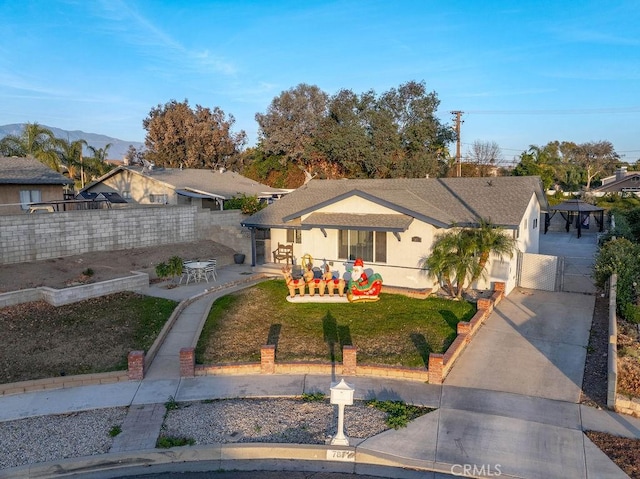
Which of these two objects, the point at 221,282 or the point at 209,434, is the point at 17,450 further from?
the point at 221,282

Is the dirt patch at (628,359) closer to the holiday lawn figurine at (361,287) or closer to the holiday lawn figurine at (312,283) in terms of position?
the holiday lawn figurine at (361,287)

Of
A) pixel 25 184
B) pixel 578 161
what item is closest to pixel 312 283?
pixel 25 184

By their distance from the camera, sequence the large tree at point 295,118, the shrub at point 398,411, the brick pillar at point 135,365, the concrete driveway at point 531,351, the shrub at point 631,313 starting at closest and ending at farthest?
the shrub at point 398,411, the concrete driveway at point 531,351, the brick pillar at point 135,365, the shrub at point 631,313, the large tree at point 295,118

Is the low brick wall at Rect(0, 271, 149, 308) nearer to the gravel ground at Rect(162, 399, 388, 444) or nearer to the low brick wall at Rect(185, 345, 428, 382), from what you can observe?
the low brick wall at Rect(185, 345, 428, 382)

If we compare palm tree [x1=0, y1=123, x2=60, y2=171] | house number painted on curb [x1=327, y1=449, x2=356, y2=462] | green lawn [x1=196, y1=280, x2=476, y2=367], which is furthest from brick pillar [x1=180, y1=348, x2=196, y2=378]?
palm tree [x1=0, y1=123, x2=60, y2=171]

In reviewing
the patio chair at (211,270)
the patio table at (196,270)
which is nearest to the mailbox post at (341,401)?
the patio table at (196,270)

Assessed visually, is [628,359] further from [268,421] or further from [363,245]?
[363,245]

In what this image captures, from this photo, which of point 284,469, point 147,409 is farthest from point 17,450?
point 284,469
